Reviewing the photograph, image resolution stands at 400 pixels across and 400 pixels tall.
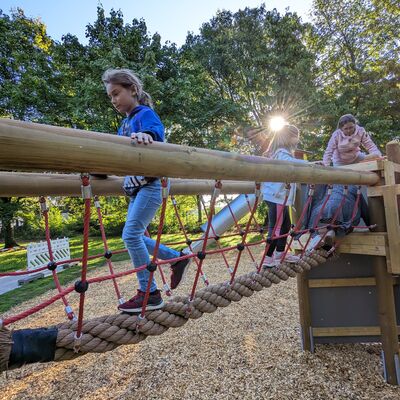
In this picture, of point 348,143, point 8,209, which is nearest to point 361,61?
point 348,143

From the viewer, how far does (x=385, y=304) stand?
7.93 ft

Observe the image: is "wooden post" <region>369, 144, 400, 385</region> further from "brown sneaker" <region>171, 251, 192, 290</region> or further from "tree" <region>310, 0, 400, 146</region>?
"tree" <region>310, 0, 400, 146</region>

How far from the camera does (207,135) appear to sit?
9.17 m

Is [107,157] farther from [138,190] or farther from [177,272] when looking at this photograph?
[177,272]

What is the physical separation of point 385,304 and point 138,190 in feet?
7.38

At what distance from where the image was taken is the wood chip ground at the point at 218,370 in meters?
2.29

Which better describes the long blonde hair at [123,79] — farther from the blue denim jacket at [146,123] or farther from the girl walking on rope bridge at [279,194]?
the girl walking on rope bridge at [279,194]

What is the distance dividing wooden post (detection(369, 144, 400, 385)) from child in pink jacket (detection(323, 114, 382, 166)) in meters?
0.81

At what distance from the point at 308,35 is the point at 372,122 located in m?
4.46

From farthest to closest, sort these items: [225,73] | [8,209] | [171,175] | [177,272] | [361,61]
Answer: [225,73], [361,61], [8,209], [177,272], [171,175]

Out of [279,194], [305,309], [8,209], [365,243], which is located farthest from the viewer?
[8,209]

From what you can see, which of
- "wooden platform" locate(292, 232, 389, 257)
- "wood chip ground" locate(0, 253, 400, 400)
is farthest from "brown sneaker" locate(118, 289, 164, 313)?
"wooden platform" locate(292, 232, 389, 257)

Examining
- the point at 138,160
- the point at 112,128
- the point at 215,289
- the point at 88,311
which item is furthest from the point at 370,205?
the point at 112,128

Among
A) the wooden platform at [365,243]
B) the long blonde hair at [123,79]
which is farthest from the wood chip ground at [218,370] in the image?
the long blonde hair at [123,79]
